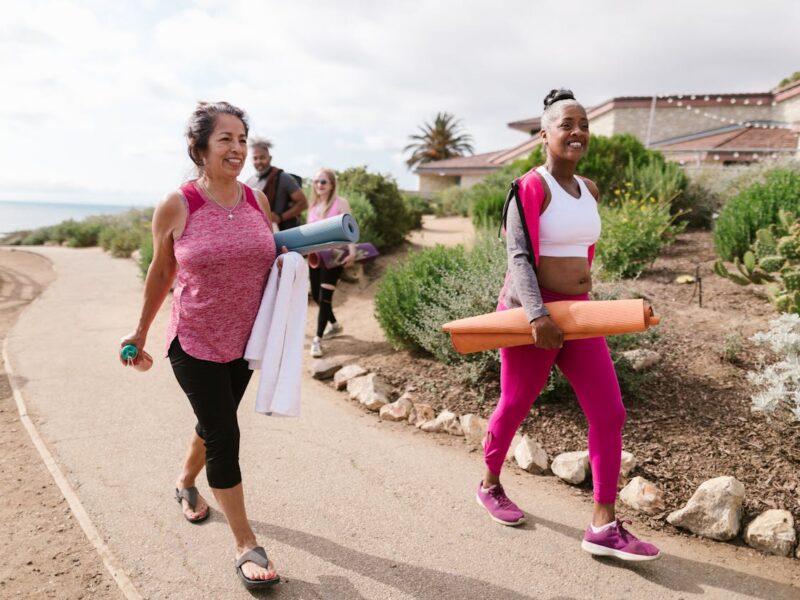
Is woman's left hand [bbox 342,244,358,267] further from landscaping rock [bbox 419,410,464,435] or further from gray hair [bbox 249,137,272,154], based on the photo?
landscaping rock [bbox 419,410,464,435]

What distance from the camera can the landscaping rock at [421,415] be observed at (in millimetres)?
4480

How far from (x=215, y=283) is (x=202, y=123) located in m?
0.67

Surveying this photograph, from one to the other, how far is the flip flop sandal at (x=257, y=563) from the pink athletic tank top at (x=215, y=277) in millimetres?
815

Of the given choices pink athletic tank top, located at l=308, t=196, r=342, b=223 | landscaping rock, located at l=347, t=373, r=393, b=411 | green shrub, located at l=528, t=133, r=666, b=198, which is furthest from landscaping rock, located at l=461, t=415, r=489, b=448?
green shrub, located at l=528, t=133, r=666, b=198

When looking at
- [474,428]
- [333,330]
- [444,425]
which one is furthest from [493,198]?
[474,428]

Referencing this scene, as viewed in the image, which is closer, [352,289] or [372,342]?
[372,342]

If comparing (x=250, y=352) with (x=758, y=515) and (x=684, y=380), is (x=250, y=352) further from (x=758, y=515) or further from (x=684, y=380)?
(x=684, y=380)

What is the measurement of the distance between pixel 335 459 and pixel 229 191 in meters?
1.93

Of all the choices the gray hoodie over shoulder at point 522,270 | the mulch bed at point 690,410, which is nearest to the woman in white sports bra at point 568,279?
the gray hoodie over shoulder at point 522,270

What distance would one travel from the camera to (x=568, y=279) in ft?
9.02

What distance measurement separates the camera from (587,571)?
2.74 meters

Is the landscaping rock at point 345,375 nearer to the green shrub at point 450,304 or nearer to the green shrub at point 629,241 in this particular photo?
the green shrub at point 450,304

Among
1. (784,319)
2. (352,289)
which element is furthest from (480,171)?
(784,319)

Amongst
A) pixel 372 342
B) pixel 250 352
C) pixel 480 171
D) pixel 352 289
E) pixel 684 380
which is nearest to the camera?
pixel 250 352
